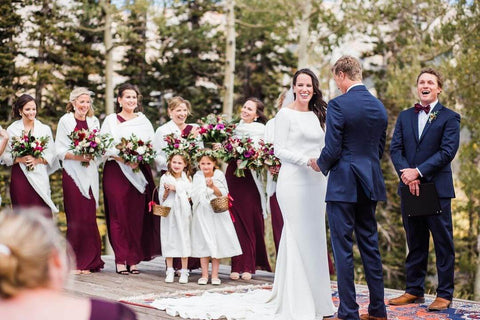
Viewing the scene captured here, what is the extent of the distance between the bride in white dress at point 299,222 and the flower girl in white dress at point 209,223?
5.22 feet

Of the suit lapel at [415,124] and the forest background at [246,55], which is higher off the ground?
the forest background at [246,55]

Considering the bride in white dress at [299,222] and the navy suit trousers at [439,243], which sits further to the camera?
the navy suit trousers at [439,243]

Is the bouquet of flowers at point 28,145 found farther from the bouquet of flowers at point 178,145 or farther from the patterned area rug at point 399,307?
the patterned area rug at point 399,307

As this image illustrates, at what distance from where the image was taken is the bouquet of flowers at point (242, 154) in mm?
7699

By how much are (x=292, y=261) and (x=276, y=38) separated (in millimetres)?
20953

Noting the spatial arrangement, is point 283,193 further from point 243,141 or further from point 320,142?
point 243,141

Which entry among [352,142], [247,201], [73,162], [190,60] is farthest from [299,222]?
[190,60]

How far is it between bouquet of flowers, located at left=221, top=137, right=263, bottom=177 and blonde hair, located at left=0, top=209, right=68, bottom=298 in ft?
19.9

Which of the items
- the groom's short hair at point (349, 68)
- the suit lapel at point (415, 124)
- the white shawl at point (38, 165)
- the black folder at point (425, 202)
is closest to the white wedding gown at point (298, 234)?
the groom's short hair at point (349, 68)

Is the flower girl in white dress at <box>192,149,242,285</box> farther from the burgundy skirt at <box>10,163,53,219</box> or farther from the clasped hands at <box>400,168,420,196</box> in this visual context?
the clasped hands at <box>400,168,420,196</box>

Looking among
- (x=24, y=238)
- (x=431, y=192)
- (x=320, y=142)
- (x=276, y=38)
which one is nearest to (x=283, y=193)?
(x=320, y=142)

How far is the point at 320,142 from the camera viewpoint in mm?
6031

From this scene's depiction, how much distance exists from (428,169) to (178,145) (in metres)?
2.98

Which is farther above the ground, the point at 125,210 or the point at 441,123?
the point at 441,123
